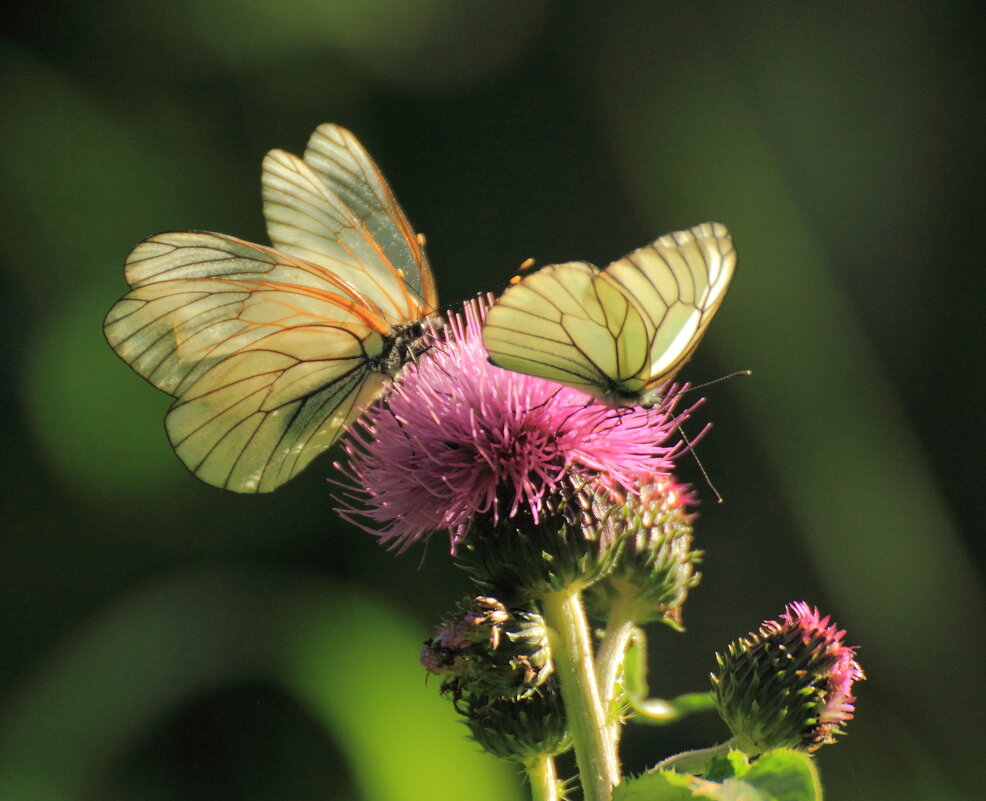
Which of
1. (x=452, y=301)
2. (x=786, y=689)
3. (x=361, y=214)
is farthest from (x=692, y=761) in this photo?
(x=452, y=301)

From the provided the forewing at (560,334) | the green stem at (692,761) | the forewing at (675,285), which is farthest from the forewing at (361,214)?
the green stem at (692,761)

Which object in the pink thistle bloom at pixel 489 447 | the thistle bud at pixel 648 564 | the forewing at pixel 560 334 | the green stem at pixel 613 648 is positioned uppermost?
the forewing at pixel 560 334

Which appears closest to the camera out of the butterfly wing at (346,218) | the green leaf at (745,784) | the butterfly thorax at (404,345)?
the green leaf at (745,784)

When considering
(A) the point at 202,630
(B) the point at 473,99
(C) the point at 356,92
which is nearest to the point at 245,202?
(C) the point at 356,92

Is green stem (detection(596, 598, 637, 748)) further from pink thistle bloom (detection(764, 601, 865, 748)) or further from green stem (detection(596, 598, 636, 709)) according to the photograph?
pink thistle bloom (detection(764, 601, 865, 748))

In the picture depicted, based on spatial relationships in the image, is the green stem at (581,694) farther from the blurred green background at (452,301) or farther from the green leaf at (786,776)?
the blurred green background at (452,301)
